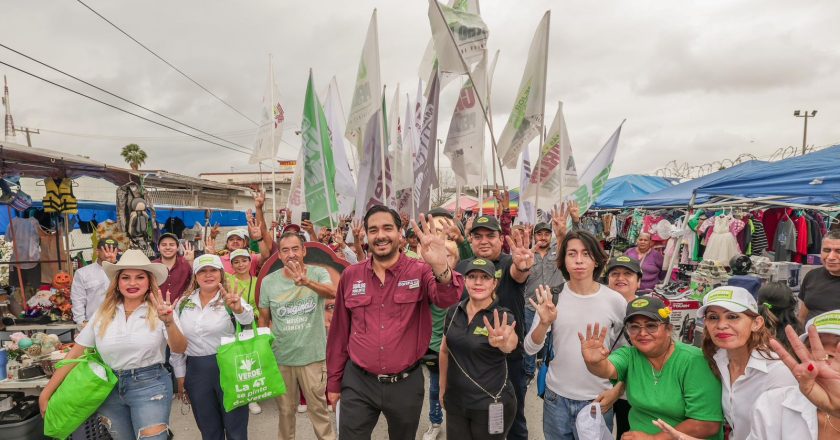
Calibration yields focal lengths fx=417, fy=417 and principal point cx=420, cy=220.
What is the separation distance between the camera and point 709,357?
2205 mm

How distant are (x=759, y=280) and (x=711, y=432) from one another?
4.12 m

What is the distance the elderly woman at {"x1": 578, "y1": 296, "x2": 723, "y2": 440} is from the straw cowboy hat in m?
2.98

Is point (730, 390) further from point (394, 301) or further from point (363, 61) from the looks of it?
point (363, 61)

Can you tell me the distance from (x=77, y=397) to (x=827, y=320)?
4086 mm

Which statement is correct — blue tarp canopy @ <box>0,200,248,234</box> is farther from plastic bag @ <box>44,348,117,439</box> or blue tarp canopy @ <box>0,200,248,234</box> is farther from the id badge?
the id badge

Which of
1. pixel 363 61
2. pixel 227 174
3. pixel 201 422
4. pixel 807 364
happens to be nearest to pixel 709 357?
pixel 807 364

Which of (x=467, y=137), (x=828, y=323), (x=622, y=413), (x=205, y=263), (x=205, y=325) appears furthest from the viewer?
(x=467, y=137)

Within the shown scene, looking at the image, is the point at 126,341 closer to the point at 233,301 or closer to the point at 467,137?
the point at 233,301

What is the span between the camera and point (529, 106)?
17.4 ft

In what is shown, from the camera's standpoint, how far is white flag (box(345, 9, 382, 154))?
565 cm

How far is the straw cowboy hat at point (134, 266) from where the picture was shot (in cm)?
297

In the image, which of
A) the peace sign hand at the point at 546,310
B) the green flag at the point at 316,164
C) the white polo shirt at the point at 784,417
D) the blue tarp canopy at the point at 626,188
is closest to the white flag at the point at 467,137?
the green flag at the point at 316,164

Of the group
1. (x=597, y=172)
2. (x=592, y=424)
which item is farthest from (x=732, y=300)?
(x=597, y=172)

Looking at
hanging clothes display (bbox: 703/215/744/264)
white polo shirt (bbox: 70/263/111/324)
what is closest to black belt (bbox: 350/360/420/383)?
white polo shirt (bbox: 70/263/111/324)
